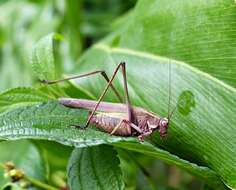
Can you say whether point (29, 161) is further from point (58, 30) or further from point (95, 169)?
point (58, 30)

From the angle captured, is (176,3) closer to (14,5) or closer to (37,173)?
(37,173)

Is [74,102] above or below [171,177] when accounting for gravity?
above

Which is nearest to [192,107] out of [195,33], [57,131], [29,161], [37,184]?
[195,33]

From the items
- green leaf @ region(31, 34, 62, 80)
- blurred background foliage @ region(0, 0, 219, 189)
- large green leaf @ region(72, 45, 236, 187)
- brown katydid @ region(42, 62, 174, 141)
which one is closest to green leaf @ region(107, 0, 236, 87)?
large green leaf @ region(72, 45, 236, 187)

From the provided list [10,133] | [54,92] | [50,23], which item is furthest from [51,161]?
[50,23]

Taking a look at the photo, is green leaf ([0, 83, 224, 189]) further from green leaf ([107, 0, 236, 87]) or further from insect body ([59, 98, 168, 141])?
green leaf ([107, 0, 236, 87])

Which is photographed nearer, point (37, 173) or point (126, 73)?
point (126, 73)

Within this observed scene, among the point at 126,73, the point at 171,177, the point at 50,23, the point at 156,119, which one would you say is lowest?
the point at 171,177

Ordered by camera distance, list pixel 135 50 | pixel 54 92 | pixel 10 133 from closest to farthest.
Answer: pixel 10 133, pixel 54 92, pixel 135 50

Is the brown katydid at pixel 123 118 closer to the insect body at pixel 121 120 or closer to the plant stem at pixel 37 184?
the insect body at pixel 121 120
